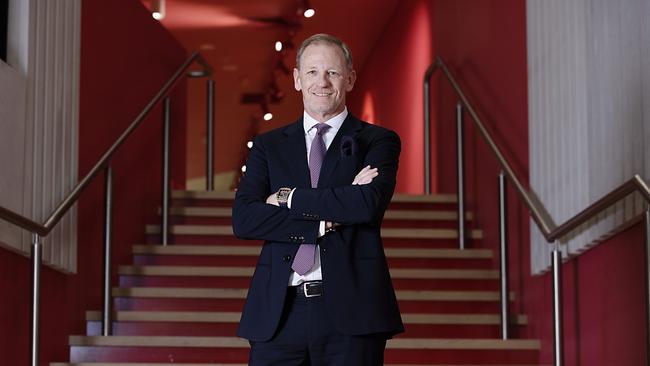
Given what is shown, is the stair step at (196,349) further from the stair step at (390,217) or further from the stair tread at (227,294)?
the stair step at (390,217)

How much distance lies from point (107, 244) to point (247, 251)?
890 mm

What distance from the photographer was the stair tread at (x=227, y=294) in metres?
5.76

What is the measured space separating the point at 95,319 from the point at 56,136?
101 cm

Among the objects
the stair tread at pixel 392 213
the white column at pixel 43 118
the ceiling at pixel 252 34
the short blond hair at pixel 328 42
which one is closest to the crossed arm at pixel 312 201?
the short blond hair at pixel 328 42

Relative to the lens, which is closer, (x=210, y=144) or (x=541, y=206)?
(x=541, y=206)

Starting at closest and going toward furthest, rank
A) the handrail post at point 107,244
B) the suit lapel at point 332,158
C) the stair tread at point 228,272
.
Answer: the suit lapel at point 332,158 < the handrail post at point 107,244 < the stair tread at point 228,272

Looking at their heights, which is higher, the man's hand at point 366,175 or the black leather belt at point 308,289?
the man's hand at point 366,175

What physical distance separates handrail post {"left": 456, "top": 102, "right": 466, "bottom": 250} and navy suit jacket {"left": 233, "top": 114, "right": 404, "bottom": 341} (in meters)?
3.70

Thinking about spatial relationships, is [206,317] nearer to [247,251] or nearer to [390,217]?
[247,251]

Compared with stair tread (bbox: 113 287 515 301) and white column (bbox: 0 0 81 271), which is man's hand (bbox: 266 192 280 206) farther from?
stair tread (bbox: 113 287 515 301)

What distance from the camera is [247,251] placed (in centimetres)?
623

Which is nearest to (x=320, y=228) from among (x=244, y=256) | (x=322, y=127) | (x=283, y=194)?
(x=283, y=194)

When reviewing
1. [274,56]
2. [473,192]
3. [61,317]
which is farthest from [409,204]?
[274,56]

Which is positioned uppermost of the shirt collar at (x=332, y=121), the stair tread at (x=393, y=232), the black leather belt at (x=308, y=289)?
the shirt collar at (x=332, y=121)
